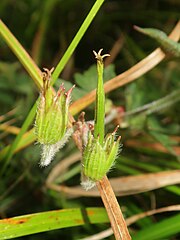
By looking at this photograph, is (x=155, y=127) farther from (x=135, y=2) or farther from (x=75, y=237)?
(x=135, y=2)

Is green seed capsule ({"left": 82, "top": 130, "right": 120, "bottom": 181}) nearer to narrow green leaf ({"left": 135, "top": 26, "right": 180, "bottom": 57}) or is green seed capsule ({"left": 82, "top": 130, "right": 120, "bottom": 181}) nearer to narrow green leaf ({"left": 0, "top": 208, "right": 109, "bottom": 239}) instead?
narrow green leaf ({"left": 0, "top": 208, "right": 109, "bottom": 239})

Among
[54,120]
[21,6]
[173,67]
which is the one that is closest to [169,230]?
[54,120]

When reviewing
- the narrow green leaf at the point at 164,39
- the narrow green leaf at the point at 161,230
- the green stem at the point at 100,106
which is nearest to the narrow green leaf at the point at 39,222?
the narrow green leaf at the point at 161,230

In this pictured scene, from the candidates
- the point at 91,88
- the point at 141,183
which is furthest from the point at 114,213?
the point at 91,88

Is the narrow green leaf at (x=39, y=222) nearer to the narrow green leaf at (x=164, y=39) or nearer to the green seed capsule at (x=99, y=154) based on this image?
the green seed capsule at (x=99, y=154)

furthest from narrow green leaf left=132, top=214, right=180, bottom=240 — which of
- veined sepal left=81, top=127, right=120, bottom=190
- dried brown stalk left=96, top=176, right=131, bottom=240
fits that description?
veined sepal left=81, top=127, right=120, bottom=190
